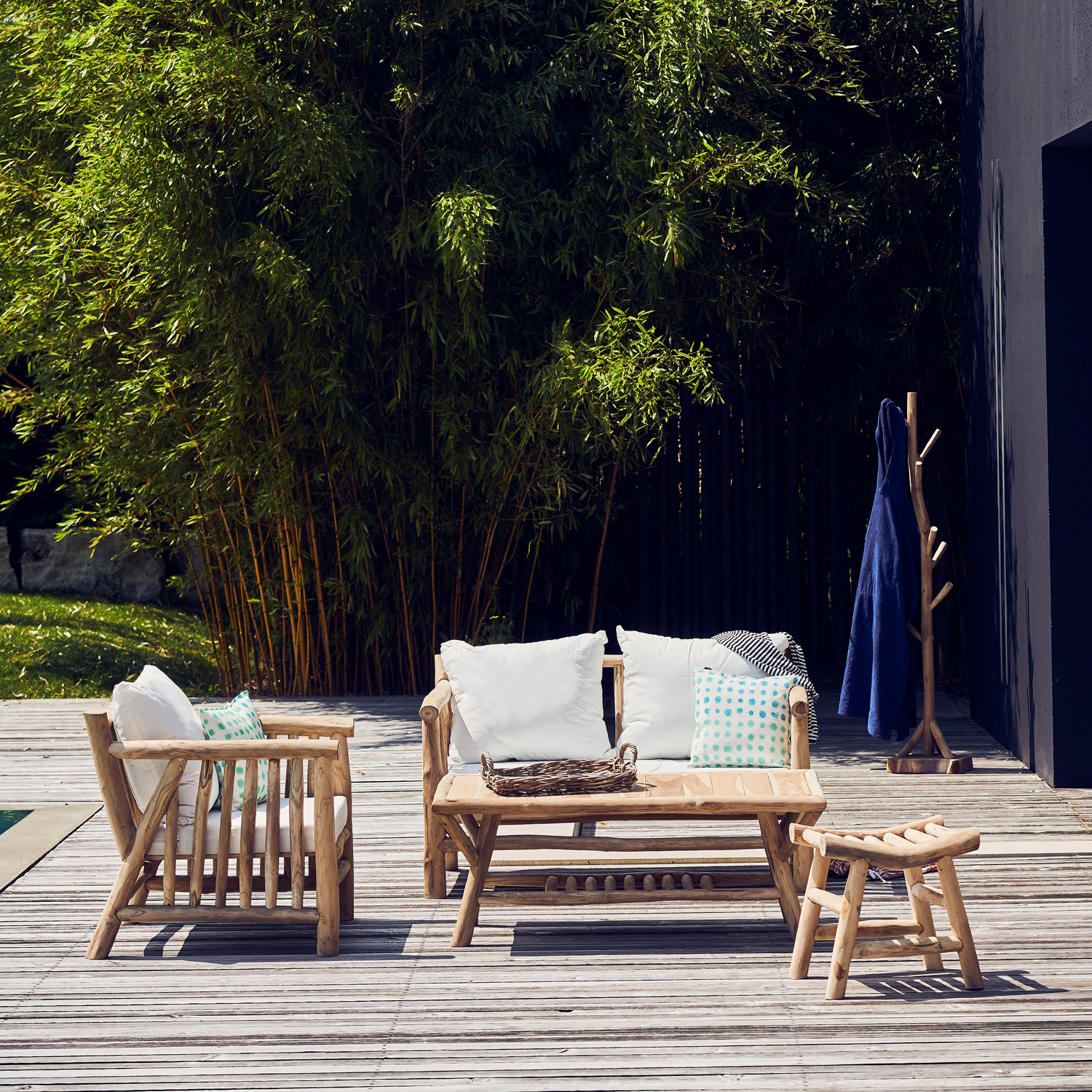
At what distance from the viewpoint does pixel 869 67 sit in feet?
21.1

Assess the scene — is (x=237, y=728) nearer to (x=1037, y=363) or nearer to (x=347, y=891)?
(x=347, y=891)

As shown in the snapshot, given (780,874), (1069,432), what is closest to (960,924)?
(780,874)

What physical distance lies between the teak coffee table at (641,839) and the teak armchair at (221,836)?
0.29 meters

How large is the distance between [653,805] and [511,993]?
531mm

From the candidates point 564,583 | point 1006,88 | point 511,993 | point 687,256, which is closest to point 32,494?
point 564,583

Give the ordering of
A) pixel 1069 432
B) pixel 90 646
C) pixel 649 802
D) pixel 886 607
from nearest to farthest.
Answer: pixel 649 802
pixel 1069 432
pixel 886 607
pixel 90 646

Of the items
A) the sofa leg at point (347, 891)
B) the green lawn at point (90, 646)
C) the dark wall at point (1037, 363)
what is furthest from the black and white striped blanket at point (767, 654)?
the green lawn at point (90, 646)

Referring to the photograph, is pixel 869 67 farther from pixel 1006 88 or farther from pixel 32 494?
pixel 32 494

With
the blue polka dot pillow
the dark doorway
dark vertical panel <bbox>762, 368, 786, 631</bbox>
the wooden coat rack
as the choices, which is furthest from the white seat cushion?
dark vertical panel <bbox>762, 368, 786, 631</bbox>

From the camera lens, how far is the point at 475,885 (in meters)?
3.23

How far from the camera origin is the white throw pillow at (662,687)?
3.76 m

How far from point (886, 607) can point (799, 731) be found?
1.73m

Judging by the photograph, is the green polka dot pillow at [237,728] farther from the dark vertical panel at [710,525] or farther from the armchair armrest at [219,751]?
the dark vertical panel at [710,525]

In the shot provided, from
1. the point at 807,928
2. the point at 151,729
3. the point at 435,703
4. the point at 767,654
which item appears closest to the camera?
the point at 807,928
